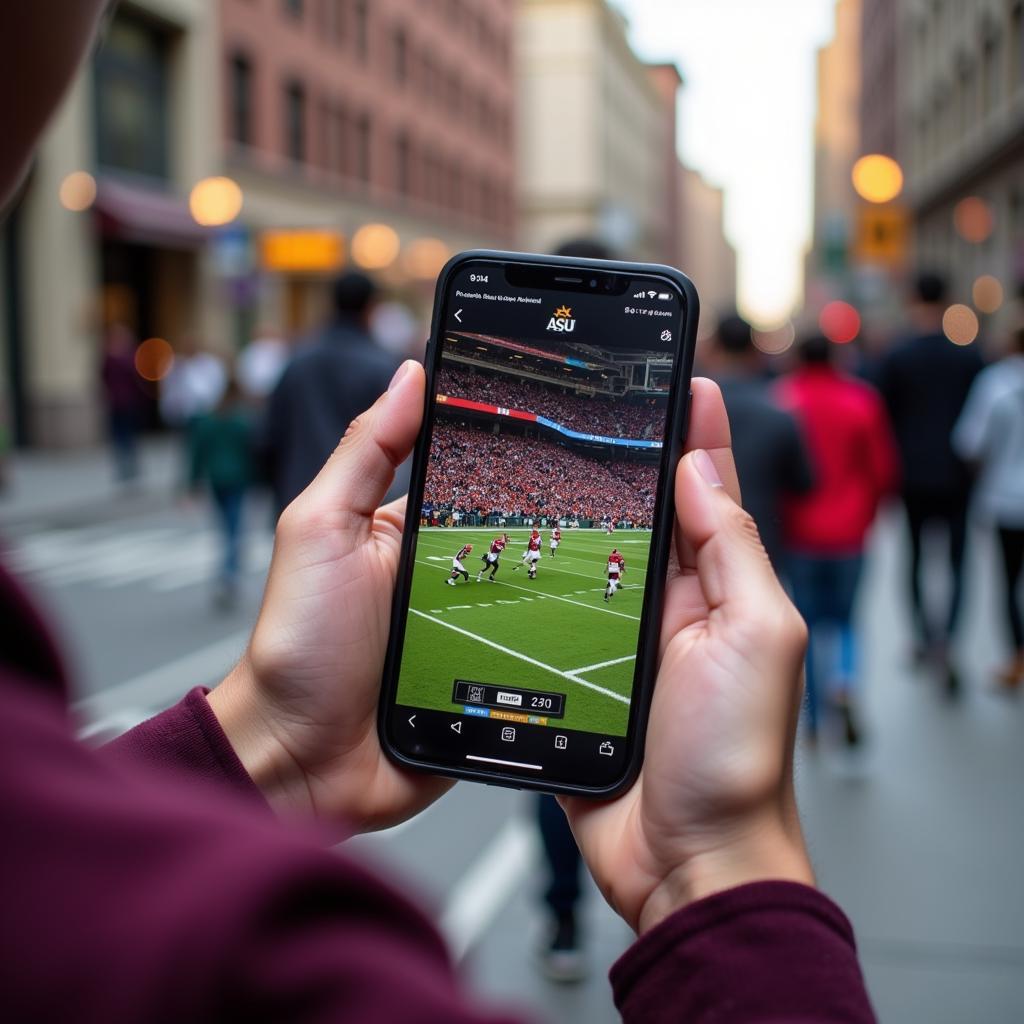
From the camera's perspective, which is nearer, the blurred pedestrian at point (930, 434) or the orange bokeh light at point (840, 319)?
the blurred pedestrian at point (930, 434)

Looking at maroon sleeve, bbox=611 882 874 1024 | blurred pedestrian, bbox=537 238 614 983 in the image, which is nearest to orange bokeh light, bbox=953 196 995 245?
blurred pedestrian, bbox=537 238 614 983

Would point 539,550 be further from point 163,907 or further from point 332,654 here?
point 163,907

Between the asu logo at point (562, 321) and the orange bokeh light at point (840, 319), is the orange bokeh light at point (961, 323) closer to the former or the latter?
the orange bokeh light at point (840, 319)

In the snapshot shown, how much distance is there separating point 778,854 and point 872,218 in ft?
55.1

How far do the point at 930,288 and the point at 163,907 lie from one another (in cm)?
818

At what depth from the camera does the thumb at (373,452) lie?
164 cm

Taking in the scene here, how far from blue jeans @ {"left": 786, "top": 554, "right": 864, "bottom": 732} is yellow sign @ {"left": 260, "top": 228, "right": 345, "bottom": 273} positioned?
74.4 feet

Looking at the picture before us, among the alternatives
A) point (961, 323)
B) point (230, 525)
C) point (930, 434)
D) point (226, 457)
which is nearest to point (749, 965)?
point (930, 434)

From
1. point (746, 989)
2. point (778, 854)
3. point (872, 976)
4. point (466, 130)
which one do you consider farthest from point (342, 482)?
point (466, 130)

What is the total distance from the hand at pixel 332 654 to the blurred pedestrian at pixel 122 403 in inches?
680

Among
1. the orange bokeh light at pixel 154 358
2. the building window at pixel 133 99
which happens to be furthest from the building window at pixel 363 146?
the orange bokeh light at pixel 154 358

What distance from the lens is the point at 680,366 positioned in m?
1.71

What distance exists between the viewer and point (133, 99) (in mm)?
26094

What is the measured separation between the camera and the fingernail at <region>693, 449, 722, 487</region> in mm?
1545
